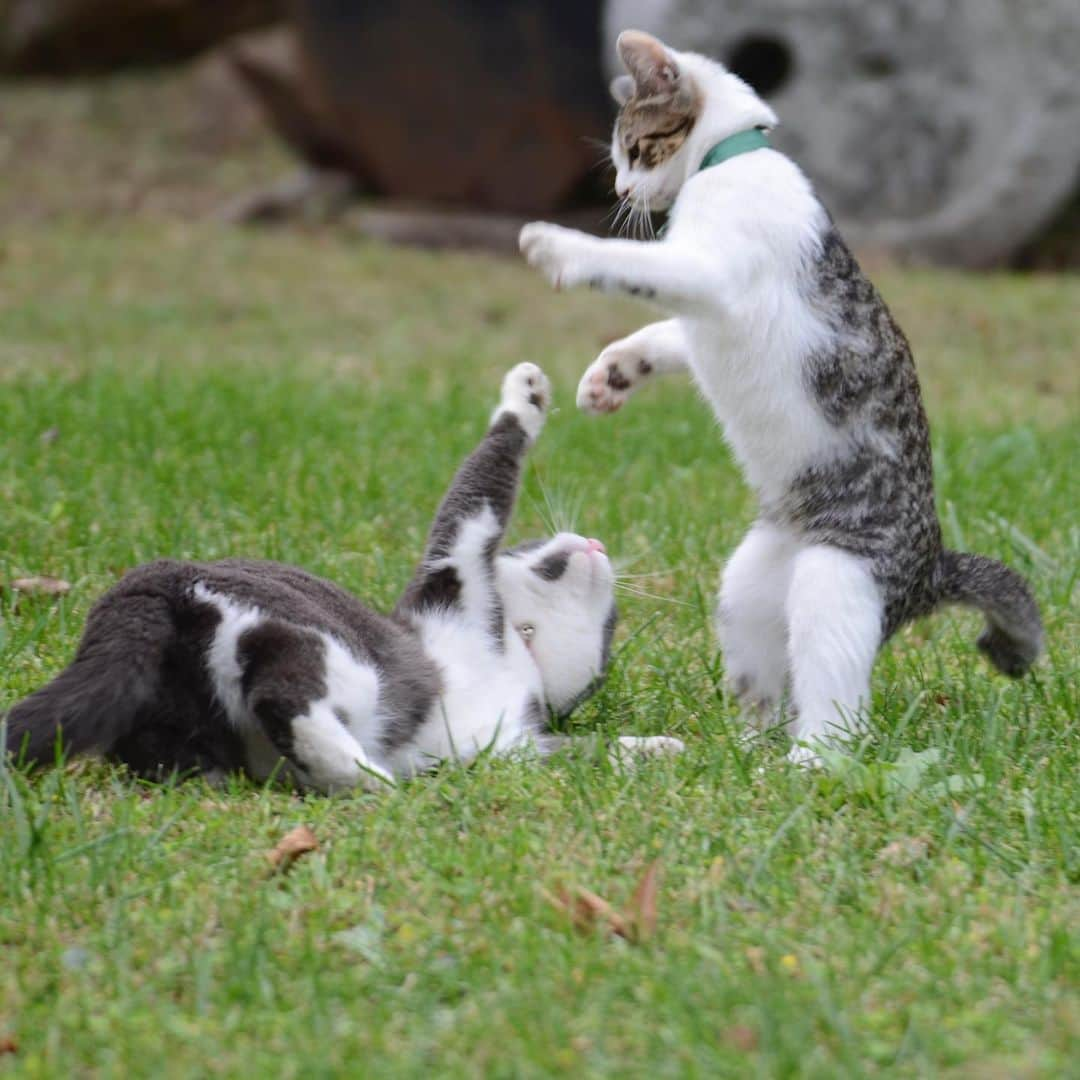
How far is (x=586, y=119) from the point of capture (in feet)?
31.1

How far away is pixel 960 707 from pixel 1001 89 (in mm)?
6335

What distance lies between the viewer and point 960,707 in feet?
11.3

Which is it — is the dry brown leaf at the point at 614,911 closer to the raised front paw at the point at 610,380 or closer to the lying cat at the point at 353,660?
the lying cat at the point at 353,660

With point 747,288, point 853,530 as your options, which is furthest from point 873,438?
point 747,288

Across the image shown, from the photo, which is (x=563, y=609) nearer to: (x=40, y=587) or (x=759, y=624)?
(x=759, y=624)

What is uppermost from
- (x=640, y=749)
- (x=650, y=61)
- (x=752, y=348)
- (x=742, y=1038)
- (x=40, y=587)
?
(x=650, y=61)

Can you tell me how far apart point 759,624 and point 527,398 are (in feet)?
2.51

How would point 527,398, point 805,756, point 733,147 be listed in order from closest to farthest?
point 805,756, point 733,147, point 527,398

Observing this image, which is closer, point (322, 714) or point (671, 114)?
point (322, 714)

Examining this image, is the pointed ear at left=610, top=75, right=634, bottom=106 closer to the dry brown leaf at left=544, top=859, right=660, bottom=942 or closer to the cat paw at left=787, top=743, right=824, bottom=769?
the cat paw at left=787, top=743, right=824, bottom=769

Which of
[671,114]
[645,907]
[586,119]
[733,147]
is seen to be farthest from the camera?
[586,119]

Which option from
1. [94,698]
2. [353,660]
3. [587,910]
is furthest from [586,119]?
[587,910]

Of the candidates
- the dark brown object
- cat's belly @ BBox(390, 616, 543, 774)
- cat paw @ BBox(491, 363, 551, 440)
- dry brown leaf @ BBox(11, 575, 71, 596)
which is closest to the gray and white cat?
cat paw @ BBox(491, 363, 551, 440)

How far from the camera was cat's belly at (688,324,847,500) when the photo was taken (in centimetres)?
340
